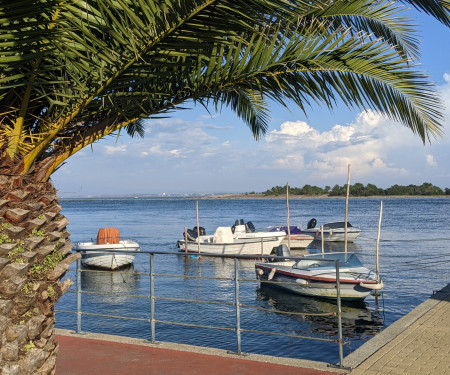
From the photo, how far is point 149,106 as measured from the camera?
4.36m

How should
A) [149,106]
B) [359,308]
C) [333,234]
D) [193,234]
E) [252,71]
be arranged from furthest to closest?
[333,234] → [193,234] → [359,308] → [149,106] → [252,71]

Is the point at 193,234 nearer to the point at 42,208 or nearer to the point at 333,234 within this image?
the point at 333,234

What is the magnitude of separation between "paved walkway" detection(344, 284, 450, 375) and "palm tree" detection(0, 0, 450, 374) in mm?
2731

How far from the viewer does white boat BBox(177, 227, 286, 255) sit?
2914 centimetres

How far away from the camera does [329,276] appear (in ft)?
56.2

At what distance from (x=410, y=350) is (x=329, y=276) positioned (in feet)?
35.8

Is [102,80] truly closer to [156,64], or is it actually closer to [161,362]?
[156,64]

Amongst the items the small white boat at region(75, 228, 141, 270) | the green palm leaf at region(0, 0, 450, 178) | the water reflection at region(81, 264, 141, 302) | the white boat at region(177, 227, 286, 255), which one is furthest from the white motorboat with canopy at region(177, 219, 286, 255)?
the green palm leaf at region(0, 0, 450, 178)

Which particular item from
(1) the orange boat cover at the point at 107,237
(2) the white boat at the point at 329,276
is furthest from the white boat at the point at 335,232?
(2) the white boat at the point at 329,276

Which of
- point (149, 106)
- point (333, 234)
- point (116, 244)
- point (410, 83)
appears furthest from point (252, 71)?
point (333, 234)

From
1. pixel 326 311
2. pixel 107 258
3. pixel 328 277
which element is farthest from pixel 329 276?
pixel 107 258

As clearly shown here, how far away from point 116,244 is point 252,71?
23.5 metres

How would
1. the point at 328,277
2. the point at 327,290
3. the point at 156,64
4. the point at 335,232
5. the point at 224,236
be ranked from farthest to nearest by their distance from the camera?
the point at 335,232
the point at 224,236
the point at 327,290
the point at 328,277
the point at 156,64

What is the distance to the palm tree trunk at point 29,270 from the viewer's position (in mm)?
3279
